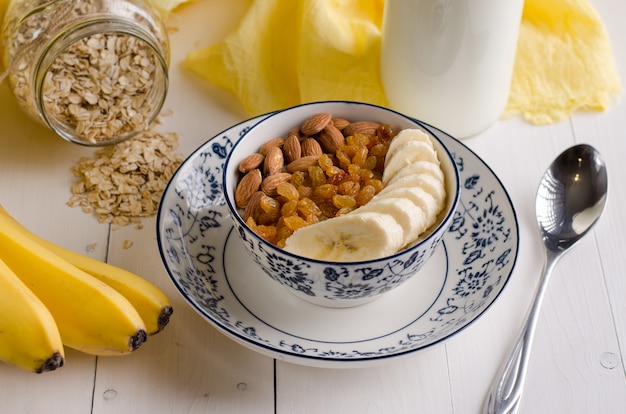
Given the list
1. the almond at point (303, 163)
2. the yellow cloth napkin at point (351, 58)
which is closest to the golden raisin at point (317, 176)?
the almond at point (303, 163)

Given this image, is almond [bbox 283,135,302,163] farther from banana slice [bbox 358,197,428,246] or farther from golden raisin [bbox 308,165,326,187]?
banana slice [bbox 358,197,428,246]

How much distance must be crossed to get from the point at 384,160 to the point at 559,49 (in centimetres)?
58

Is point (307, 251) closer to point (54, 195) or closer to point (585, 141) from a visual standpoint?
point (54, 195)

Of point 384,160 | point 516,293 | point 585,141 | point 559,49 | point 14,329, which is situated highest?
point 559,49

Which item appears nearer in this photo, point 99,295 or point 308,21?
point 99,295

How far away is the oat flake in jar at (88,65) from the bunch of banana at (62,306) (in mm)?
297

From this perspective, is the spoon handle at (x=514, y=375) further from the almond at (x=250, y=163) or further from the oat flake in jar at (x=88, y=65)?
the oat flake in jar at (x=88, y=65)

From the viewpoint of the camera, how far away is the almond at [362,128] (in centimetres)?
109

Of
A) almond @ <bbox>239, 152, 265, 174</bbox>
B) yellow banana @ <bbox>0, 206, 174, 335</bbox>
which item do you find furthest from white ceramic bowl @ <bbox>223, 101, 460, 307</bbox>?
yellow banana @ <bbox>0, 206, 174, 335</bbox>

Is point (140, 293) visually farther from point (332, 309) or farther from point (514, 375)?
point (514, 375)

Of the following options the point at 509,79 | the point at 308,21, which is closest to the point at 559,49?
the point at 509,79

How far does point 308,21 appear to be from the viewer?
1410 millimetres

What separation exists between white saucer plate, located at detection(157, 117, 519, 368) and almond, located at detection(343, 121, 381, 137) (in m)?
0.07

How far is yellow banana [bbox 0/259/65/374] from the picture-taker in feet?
2.98
